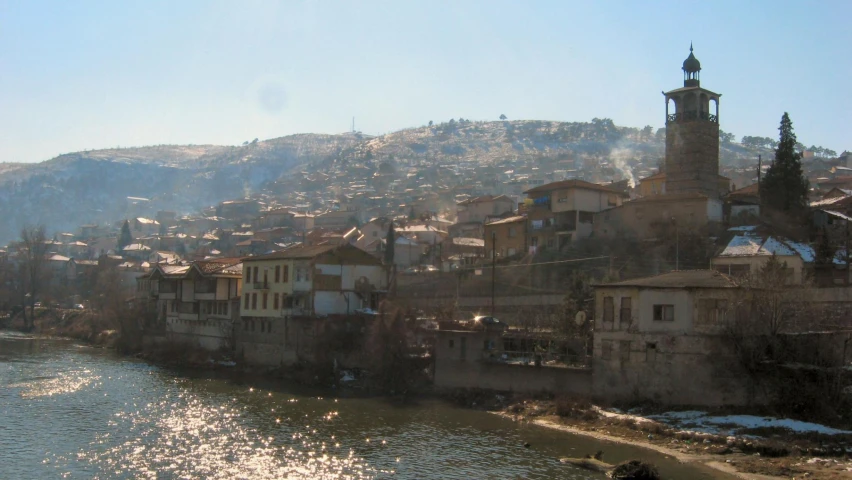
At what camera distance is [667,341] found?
3070cm

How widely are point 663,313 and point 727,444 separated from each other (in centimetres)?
669

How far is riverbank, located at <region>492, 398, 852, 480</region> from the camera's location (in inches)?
899

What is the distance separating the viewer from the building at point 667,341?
29.7 m

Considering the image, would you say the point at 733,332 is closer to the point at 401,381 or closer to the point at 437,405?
the point at 437,405

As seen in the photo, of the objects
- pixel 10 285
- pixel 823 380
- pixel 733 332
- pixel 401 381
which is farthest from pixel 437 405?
pixel 10 285

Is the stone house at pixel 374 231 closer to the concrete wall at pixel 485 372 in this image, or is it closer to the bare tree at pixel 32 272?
the bare tree at pixel 32 272

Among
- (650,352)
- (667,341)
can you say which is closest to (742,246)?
(667,341)

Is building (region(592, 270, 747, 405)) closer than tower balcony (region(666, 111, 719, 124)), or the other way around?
building (region(592, 270, 747, 405))

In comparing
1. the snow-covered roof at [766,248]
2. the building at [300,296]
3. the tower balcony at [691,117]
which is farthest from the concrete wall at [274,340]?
the tower balcony at [691,117]

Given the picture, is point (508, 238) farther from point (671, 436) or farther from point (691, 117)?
point (671, 436)

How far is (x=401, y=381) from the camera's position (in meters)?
38.2

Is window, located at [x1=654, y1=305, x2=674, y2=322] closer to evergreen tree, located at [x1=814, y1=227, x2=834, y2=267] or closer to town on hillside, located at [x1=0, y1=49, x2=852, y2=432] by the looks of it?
town on hillside, located at [x1=0, y1=49, x2=852, y2=432]

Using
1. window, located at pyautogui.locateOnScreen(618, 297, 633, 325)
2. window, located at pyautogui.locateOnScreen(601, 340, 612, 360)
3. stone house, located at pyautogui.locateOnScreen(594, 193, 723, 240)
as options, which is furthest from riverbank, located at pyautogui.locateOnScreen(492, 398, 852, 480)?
stone house, located at pyautogui.locateOnScreen(594, 193, 723, 240)

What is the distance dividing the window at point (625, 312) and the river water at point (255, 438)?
593cm
